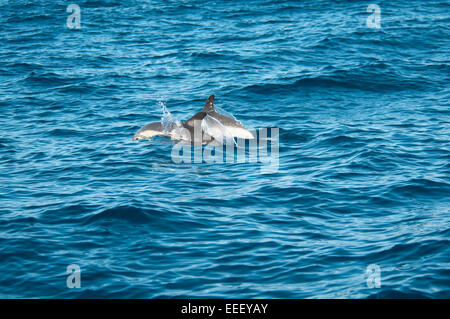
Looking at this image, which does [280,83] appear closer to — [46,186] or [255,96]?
[255,96]

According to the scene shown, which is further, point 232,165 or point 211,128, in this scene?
point 211,128

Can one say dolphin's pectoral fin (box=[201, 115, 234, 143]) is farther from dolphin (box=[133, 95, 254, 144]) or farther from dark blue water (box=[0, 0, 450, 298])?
dark blue water (box=[0, 0, 450, 298])

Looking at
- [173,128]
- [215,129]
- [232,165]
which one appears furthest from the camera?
[173,128]

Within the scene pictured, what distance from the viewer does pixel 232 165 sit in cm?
1547

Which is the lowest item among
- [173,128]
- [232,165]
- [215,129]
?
[232,165]

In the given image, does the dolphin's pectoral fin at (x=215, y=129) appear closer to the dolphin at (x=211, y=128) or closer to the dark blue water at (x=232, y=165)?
the dolphin at (x=211, y=128)

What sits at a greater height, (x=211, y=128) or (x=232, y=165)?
A: (x=211, y=128)

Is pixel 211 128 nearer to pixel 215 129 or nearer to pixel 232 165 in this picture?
pixel 215 129

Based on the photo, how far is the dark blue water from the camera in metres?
10.0

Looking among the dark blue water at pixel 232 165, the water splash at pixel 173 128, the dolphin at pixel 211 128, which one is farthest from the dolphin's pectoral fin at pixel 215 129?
the dark blue water at pixel 232 165

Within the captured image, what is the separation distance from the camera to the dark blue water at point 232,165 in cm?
1002

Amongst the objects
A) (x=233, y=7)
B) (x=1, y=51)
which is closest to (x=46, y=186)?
(x=1, y=51)

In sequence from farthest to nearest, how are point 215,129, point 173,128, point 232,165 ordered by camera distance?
point 173,128 < point 215,129 < point 232,165

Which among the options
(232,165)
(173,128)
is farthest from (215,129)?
(232,165)
